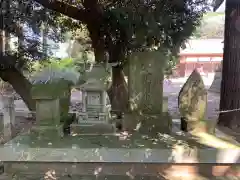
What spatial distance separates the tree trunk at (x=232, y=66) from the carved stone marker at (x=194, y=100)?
47.2 inches

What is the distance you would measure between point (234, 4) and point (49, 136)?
4.10 metres

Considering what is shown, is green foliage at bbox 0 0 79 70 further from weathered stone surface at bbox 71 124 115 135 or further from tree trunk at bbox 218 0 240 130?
tree trunk at bbox 218 0 240 130

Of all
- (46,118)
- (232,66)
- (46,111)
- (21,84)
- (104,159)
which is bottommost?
(104,159)

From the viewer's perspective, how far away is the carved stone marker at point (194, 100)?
15.7 feet

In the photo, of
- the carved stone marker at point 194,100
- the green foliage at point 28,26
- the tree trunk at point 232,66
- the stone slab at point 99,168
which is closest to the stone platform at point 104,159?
the stone slab at point 99,168

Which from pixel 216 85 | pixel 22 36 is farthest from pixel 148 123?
pixel 216 85

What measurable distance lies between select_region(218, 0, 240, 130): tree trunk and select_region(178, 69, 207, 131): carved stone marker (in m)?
1.20

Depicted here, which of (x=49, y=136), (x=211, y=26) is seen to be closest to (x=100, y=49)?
(x=49, y=136)

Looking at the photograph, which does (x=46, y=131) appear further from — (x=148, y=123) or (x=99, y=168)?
(x=148, y=123)

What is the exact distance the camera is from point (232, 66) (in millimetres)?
5672

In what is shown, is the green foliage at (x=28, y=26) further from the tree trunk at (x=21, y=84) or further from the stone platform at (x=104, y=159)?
the stone platform at (x=104, y=159)

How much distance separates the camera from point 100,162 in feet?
13.0

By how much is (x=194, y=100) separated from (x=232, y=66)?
1444mm

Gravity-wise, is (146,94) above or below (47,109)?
above
